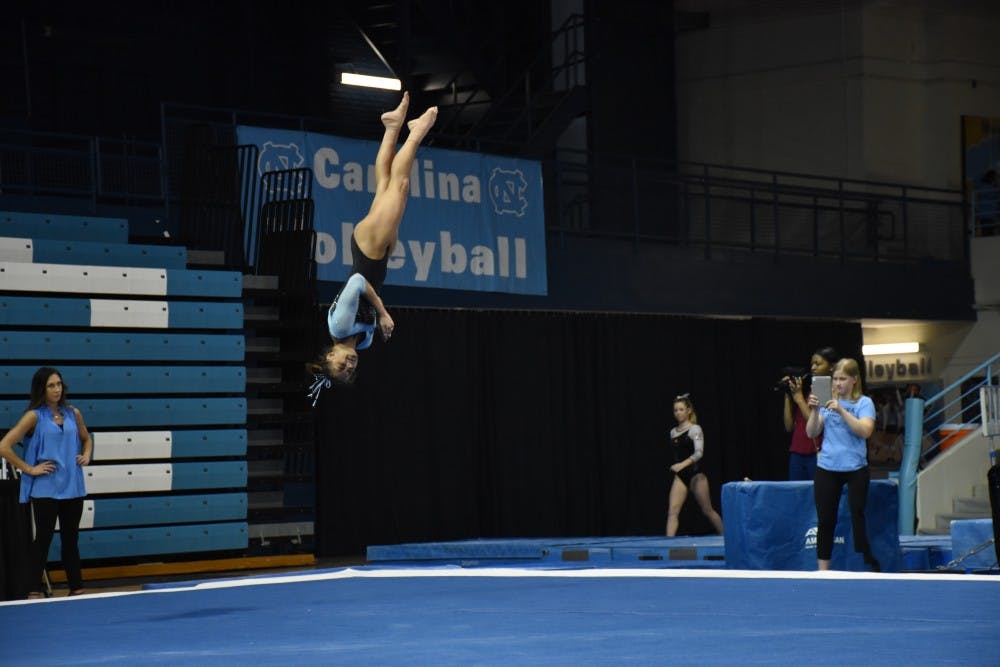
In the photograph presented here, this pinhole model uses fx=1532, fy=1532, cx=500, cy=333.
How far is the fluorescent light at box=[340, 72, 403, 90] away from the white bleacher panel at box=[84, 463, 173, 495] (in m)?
8.54

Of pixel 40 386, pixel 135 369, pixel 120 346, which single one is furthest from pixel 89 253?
pixel 40 386

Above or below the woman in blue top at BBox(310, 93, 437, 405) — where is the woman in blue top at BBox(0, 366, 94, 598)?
below

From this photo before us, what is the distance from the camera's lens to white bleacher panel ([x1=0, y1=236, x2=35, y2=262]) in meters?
12.1

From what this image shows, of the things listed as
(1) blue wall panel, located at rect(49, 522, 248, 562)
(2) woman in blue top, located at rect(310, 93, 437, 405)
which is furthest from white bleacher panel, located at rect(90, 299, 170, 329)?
(2) woman in blue top, located at rect(310, 93, 437, 405)

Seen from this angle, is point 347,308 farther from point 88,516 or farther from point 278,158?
point 278,158

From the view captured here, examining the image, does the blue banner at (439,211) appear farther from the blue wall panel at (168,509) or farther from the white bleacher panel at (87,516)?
the white bleacher panel at (87,516)

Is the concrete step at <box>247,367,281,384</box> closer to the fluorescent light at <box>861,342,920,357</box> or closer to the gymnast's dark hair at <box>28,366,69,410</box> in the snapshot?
the gymnast's dark hair at <box>28,366,69,410</box>

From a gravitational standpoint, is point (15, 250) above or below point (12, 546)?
above

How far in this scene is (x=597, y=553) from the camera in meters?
11.5

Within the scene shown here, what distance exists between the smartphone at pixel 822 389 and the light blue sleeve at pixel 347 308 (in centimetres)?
288

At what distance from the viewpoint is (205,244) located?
14.0 m

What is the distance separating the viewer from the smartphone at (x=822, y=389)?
9119 mm

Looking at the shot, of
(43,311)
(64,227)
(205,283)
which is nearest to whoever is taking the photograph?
(43,311)

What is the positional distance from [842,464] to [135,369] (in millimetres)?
6127
